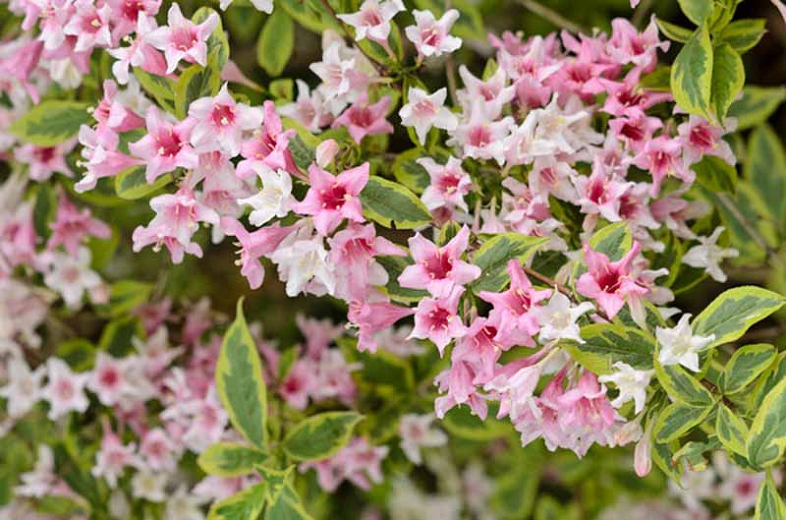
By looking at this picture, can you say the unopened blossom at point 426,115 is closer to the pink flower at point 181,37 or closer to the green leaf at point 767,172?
the pink flower at point 181,37

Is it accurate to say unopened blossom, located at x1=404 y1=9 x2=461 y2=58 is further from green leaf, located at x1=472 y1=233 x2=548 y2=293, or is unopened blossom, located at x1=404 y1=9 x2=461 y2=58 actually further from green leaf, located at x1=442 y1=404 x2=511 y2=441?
green leaf, located at x1=442 y1=404 x2=511 y2=441

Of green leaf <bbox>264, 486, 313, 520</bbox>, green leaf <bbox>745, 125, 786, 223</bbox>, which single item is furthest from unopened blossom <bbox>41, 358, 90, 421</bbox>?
green leaf <bbox>745, 125, 786, 223</bbox>

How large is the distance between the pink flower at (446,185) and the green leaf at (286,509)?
33cm

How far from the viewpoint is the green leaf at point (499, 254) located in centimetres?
92

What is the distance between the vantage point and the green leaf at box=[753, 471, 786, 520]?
0.88 meters

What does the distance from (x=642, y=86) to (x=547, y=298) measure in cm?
32

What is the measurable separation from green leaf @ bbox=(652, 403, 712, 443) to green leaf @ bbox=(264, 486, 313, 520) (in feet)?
1.25

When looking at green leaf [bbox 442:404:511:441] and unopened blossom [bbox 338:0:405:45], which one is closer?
unopened blossom [bbox 338:0:405:45]

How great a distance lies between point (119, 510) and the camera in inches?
57.6

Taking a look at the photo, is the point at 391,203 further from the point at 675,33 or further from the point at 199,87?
the point at 675,33

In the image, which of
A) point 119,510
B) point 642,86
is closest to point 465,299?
point 642,86

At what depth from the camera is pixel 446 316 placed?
894mm

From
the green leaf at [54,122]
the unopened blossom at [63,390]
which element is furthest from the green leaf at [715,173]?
the unopened blossom at [63,390]

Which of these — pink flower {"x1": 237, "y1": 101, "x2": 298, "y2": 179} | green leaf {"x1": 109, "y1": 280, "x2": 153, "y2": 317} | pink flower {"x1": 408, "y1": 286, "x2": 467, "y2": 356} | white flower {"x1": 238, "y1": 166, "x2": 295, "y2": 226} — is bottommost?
Answer: green leaf {"x1": 109, "y1": 280, "x2": 153, "y2": 317}
